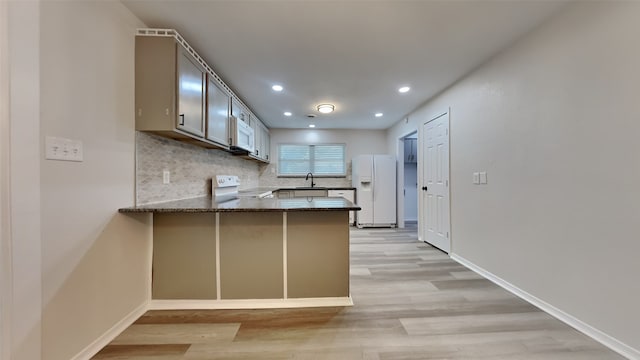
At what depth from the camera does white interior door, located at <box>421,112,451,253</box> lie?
3.48 meters

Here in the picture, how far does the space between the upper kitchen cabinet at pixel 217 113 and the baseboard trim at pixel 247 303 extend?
4.89 feet

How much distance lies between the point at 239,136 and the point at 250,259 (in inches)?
68.0

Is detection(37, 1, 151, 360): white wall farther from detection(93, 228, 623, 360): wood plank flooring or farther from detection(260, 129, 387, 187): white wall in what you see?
detection(260, 129, 387, 187): white wall

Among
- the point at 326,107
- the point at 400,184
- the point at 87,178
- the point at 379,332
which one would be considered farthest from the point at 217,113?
the point at 400,184

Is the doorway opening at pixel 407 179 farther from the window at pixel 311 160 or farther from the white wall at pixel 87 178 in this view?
the white wall at pixel 87 178

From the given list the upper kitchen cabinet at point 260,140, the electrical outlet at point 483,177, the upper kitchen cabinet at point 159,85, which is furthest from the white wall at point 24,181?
the electrical outlet at point 483,177

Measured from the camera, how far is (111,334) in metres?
1.68

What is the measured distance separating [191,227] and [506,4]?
2.95 meters

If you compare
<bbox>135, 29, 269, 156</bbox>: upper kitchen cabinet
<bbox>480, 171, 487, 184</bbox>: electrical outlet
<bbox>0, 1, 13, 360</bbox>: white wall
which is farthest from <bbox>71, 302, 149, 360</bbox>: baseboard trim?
<bbox>480, 171, 487, 184</bbox>: electrical outlet

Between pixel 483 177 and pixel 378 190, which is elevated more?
pixel 483 177

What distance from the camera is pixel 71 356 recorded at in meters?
1.41

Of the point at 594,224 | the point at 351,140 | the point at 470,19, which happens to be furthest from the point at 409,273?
the point at 351,140

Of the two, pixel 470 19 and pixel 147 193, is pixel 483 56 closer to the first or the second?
pixel 470 19

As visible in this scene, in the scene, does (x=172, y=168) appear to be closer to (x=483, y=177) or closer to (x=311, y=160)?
(x=483, y=177)
